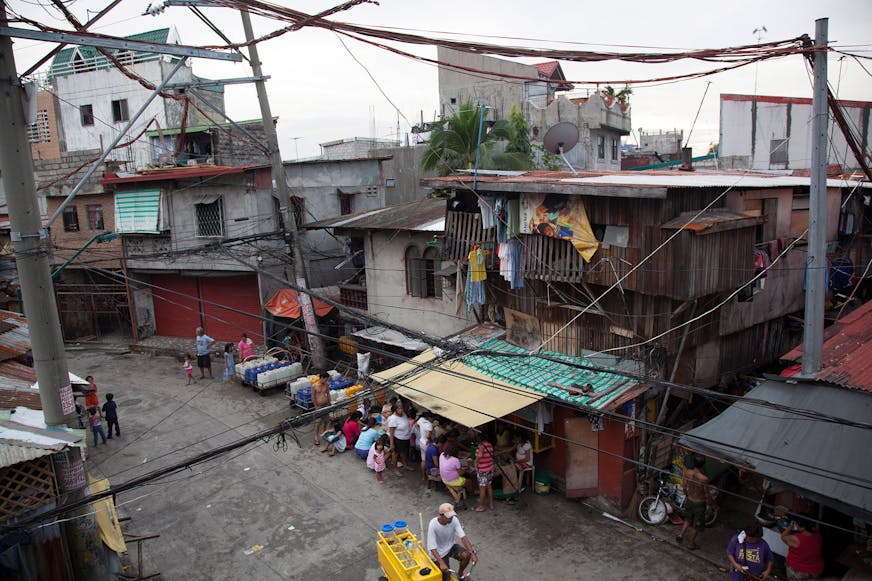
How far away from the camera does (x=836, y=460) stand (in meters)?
8.46

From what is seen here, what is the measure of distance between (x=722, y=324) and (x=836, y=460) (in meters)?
5.92

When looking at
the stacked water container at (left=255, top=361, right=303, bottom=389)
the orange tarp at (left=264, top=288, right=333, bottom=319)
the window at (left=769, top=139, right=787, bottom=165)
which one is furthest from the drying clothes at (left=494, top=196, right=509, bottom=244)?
the window at (left=769, top=139, right=787, bottom=165)

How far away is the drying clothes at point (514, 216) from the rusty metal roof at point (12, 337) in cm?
1212

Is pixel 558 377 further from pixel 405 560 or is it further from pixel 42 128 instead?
pixel 42 128

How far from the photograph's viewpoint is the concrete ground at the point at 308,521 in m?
11.3

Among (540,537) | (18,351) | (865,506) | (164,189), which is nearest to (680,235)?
(865,506)

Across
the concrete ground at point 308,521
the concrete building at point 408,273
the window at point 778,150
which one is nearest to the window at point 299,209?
the concrete building at point 408,273

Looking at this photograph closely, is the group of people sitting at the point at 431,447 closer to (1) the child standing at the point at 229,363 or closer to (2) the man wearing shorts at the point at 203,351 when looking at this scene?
(1) the child standing at the point at 229,363

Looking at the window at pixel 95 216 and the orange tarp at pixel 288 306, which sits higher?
the window at pixel 95 216

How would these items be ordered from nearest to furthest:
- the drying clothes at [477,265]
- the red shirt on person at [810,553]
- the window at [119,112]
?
the red shirt on person at [810,553], the drying clothes at [477,265], the window at [119,112]

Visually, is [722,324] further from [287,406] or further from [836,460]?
[287,406]

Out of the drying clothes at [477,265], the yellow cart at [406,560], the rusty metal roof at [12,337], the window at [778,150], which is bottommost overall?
the yellow cart at [406,560]

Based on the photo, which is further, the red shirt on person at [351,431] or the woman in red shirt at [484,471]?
the red shirt on person at [351,431]

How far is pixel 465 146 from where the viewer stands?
25766 mm
